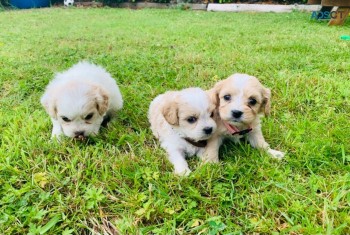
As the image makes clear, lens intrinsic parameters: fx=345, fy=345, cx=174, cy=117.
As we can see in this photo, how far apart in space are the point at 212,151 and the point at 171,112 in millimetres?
491

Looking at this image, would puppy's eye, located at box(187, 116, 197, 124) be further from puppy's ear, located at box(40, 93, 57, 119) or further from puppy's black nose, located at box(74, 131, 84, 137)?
puppy's ear, located at box(40, 93, 57, 119)

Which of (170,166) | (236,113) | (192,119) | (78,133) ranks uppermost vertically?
(236,113)

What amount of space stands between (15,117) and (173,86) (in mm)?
1980

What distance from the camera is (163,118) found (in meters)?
3.34

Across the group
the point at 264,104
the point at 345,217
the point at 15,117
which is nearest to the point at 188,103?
the point at 264,104

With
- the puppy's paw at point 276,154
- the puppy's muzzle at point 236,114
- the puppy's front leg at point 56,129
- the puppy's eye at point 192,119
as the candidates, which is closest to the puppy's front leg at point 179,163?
the puppy's eye at point 192,119

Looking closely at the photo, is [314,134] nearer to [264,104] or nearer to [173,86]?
[264,104]

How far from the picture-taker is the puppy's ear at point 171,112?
302cm

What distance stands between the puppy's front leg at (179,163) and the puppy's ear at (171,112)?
0.88ft

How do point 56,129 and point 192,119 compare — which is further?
point 56,129

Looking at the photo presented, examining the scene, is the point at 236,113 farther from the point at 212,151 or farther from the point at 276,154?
the point at 276,154

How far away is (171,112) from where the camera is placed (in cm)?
302

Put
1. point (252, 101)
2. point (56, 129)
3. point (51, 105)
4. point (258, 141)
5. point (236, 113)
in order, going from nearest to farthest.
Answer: point (236, 113), point (252, 101), point (258, 141), point (51, 105), point (56, 129)

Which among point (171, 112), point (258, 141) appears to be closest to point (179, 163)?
point (171, 112)
